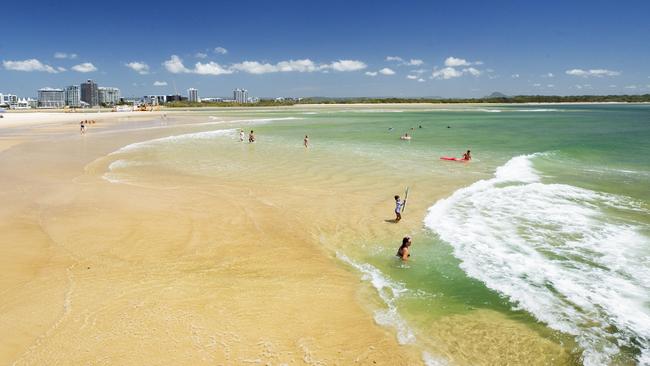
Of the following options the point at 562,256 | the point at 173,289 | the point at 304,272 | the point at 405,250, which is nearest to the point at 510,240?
the point at 562,256

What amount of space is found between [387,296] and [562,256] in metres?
5.37

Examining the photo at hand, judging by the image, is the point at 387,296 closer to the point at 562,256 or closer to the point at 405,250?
the point at 405,250

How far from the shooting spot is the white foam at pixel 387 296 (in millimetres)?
7051

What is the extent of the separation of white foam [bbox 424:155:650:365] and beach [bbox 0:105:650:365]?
0.19 feet

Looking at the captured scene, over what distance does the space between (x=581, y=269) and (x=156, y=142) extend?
3377 centimetres

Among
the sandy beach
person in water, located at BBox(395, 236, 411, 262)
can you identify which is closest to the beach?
the sandy beach

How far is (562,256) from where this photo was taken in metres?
10.7

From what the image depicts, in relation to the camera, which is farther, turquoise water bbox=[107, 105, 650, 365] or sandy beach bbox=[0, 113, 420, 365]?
turquoise water bbox=[107, 105, 650, 365]

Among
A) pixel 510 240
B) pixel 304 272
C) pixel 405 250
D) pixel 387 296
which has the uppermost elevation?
pixel 405 250

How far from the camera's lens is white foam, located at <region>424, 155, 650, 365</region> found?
25.0ft

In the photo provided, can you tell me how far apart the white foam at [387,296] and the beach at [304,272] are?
5cm

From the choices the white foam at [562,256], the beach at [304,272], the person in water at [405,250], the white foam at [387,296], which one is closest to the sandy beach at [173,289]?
the beach at [304,272]

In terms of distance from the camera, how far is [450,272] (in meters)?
9.70

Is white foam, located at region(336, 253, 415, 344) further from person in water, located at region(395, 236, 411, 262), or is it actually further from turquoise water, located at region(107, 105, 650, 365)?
Answer: person in water, located at region(395, 236, 411, 262)
